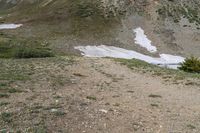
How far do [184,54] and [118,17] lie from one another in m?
20.2

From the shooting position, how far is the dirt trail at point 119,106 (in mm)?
15102

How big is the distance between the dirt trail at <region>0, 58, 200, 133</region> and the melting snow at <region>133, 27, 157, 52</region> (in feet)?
149

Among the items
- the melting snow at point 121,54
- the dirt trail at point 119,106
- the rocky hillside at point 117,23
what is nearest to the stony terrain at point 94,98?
the dirt trail at point 119,106

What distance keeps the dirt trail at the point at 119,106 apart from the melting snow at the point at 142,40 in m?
45.4

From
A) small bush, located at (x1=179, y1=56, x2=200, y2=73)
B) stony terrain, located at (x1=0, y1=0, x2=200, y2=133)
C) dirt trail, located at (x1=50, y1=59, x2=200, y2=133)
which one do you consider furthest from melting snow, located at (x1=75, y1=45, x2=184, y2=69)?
dirt trail, located at (x1=50, y1=59, x2=200, y2=133)

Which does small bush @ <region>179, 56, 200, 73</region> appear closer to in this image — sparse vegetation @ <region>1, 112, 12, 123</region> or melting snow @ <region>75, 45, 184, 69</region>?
melting snow @ <region>75, 45, 184, 69</region>

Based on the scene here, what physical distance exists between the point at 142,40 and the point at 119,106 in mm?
59468

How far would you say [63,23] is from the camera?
8375 centimetres

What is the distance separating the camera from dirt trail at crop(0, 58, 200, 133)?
1510cm

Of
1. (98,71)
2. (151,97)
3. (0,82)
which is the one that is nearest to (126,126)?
(151,97)

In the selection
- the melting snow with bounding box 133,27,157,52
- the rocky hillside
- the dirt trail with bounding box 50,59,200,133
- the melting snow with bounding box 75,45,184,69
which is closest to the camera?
the dirt trail with bounding box 50,59,200,133

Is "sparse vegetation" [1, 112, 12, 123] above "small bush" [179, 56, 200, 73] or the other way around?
above

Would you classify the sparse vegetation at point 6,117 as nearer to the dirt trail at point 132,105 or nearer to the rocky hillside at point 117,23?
the dirt trail at point 132,105

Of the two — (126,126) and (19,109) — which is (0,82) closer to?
(19,109)
